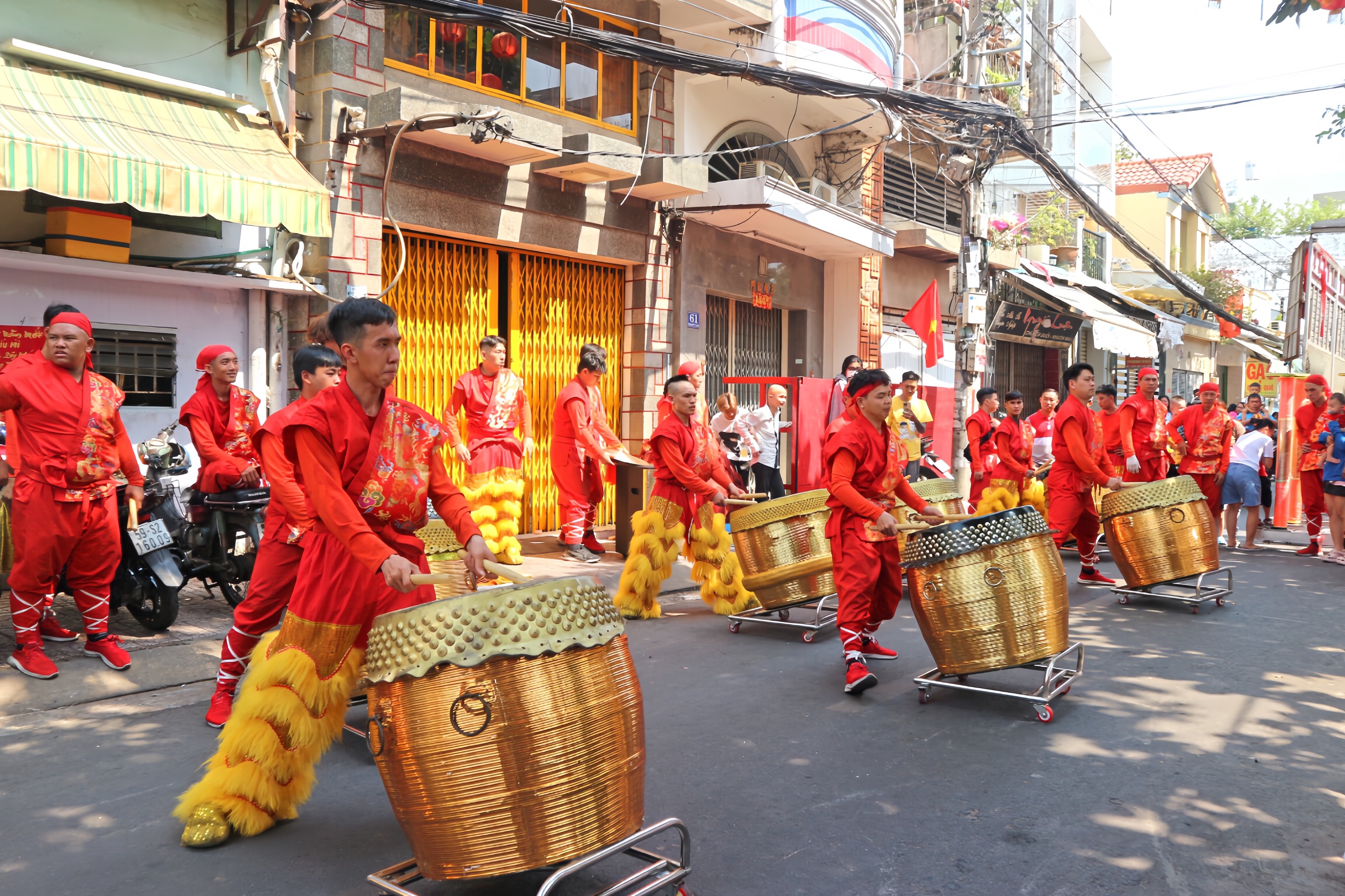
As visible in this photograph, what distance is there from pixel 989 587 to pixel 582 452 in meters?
5.39

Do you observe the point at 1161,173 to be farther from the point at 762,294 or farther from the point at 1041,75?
the point at 762,294

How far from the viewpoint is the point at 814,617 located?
7.60 metres

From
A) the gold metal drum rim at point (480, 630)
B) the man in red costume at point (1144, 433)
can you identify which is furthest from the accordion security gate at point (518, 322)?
the gold metal drum rim at point (480, 630)

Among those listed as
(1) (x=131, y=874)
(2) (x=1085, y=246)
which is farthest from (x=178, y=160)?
(2) (x=1085, y=246)

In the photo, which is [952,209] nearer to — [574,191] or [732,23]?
[732,23]

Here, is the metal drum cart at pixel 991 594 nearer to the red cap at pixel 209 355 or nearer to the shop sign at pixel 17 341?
the red cap at pixel 209 355

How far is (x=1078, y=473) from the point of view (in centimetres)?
870

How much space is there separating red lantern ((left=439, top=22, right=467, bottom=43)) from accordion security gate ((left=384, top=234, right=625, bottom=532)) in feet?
6.50

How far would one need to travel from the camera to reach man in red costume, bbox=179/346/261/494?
6316 mm

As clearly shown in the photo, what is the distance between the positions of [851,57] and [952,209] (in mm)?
7396

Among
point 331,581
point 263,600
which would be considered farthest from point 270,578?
point 331,581

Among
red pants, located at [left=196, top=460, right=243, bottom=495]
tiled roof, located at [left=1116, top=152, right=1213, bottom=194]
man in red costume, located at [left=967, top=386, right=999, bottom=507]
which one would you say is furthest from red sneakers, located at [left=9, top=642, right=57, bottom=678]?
tiled roof, located at [left=1116, top=152, right=1213, bottom=194]

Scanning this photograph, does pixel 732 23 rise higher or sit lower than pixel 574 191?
higher

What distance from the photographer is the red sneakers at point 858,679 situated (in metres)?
5.35
